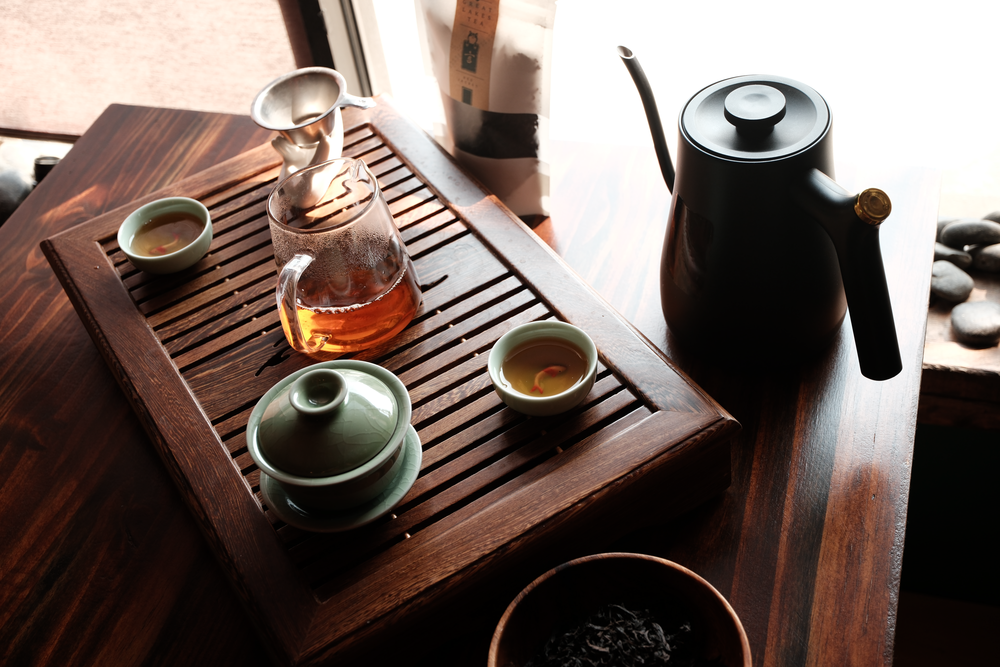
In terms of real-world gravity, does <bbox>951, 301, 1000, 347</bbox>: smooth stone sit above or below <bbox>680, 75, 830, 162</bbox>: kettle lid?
below

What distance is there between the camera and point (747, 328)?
1026 mm

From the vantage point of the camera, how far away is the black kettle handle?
821mm

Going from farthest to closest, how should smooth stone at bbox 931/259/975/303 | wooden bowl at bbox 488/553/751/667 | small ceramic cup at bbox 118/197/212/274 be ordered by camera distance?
smooth stone at bbox 931/259/975/303 < small ceramic cup at bbox 118/197/212/274 < wooden bowl at bbox 488/553/751/667

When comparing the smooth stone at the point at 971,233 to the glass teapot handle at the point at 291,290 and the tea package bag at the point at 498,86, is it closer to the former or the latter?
the tea package bag at the point at 498,86

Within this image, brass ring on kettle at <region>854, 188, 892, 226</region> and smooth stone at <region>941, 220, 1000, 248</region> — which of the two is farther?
smooth stone at <region>941, 220, 1000, 248</region>

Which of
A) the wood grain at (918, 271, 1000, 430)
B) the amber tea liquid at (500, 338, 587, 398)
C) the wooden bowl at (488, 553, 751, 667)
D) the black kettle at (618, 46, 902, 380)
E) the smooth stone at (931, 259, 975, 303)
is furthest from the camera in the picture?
the smooth stone at (931, 259, 975, 303)

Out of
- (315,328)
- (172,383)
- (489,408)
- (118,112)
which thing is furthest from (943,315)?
(118,112)

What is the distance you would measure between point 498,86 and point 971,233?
3.73ft

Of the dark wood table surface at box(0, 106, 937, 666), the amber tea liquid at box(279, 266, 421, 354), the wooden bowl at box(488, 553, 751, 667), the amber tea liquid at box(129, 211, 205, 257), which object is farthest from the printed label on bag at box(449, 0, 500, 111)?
the wooden bowl at box(488, 553, 751, 667)

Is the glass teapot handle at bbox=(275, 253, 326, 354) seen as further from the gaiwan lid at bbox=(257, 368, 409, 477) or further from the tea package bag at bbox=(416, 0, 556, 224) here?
the tea package bag at bbox=(416, 0, 556, 224)

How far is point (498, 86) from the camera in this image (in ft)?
4.26

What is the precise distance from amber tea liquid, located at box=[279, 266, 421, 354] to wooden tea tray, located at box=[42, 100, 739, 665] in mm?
21

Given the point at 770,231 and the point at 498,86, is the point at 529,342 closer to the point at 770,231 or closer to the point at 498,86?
the point at 770,231

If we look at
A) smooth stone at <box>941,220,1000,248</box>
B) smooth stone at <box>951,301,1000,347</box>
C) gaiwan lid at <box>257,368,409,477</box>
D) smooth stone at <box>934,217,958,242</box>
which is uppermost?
gaiwan lid at <box>257,368,409,477</box>
